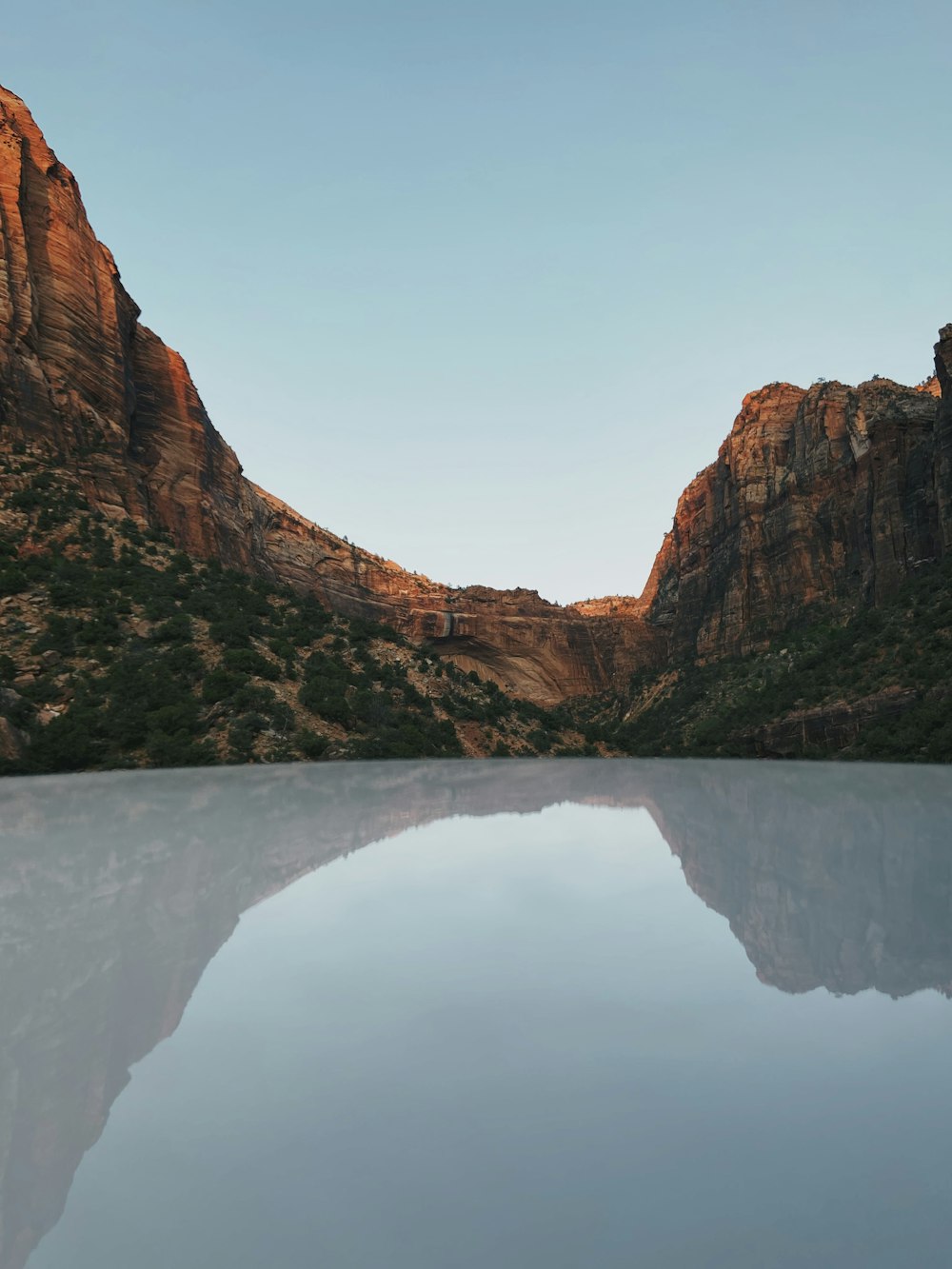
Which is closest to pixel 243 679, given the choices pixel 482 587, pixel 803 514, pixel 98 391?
pixel 98 391

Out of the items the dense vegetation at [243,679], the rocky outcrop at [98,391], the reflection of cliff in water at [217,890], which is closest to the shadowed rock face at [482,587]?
the rocky outcrop at [98,391]

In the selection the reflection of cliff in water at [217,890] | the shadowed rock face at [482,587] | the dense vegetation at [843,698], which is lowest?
the reflection of cliff in water at [217,890]

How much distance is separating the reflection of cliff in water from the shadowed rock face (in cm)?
2484

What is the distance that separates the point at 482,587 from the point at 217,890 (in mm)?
67220

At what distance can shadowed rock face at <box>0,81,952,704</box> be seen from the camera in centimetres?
3038

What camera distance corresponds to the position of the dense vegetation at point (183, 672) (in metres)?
15.4

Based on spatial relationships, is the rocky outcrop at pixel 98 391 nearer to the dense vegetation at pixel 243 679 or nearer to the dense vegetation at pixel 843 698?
the dense vegetation at pixel 243 679

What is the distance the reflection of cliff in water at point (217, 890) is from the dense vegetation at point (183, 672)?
6.01 meters

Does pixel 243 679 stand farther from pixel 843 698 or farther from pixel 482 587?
pixel 482 587

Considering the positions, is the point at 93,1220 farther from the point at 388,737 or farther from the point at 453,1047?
the point at 388,737

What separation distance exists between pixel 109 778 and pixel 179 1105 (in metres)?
10.8

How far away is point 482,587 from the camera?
2805 inches

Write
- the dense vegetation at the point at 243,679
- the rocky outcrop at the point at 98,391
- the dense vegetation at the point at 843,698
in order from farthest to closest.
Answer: the rocky outcrop at the point at 98,391 → the dense vegetation at the point at 843,698 → the dense vegetation at the point at 243,679

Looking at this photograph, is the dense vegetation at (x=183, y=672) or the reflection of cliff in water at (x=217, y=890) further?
the dense vegetation at (x=183, y=672)
